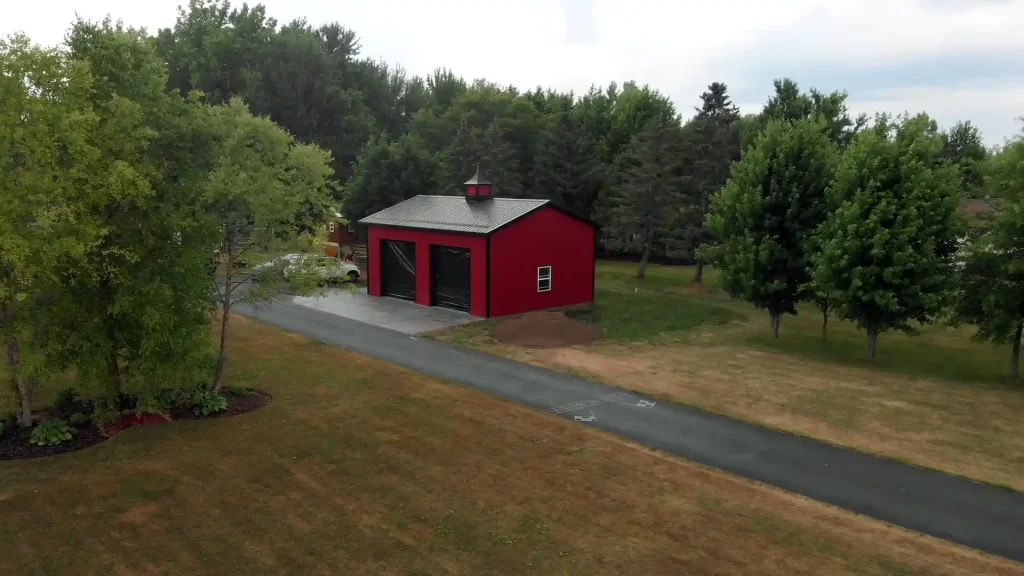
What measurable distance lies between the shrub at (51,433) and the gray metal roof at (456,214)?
14956mm

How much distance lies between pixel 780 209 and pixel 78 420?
20.8m

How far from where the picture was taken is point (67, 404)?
15055 mm

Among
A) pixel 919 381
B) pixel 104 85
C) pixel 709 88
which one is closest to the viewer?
pixel 104 85

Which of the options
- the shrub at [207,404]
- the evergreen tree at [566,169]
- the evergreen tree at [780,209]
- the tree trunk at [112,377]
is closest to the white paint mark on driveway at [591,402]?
the shrub at [207,404]

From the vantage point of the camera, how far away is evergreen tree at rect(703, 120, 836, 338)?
22.7m

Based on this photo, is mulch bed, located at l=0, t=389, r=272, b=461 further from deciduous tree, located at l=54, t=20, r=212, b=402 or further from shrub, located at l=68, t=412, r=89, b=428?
deciduous tree, located at l=54, t=20, r=212, b=402

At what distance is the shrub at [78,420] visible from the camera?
14065 millimetres

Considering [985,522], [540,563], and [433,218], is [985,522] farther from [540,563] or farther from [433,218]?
[433,218]

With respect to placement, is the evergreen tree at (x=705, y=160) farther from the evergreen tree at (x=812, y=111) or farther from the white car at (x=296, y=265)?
the white car at (x=296, y=265)

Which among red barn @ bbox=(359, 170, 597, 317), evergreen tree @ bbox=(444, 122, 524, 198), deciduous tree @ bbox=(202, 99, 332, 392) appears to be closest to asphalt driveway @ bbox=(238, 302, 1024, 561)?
deciduous tree @ bbox=(202, 99, 332, 392)

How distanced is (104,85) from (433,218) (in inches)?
659

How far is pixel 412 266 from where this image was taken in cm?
2933

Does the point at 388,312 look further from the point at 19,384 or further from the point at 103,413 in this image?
the point at 19,384

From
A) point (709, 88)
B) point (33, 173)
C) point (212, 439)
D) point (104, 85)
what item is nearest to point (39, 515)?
point (212, 439)
